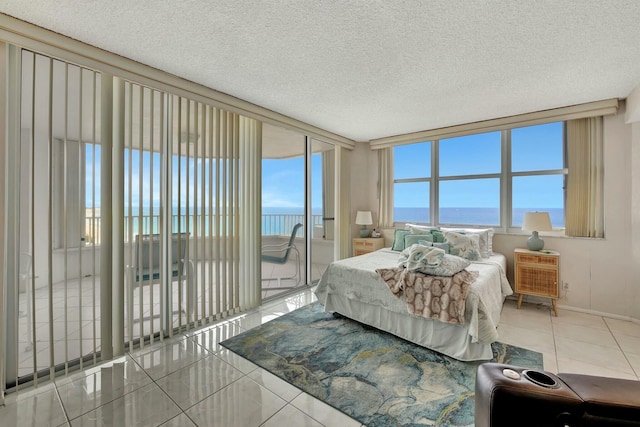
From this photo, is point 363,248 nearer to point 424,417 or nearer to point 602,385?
point 424,417

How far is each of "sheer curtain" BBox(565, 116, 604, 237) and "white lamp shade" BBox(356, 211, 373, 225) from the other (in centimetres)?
264

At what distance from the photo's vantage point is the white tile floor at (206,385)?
1637 millimetres

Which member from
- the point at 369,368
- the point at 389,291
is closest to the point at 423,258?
the point at 389,291

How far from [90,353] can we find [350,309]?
92.6 inches

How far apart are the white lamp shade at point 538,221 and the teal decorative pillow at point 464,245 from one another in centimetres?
57

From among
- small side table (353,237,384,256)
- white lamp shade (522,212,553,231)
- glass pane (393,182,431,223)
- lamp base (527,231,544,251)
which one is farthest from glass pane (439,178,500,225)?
small side table (353,237,384,256)

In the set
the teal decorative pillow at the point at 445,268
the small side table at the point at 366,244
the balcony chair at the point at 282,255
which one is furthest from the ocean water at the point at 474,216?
the balcony chair at the point at 282,255

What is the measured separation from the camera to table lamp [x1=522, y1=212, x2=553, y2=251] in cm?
319

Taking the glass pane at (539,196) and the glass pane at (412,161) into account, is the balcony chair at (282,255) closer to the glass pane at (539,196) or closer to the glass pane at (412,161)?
the glass pane at (412,161)

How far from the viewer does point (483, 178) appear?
4.08 metres

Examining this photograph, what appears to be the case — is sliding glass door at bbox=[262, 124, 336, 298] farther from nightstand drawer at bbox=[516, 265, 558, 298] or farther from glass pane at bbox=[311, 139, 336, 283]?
nightstand drawer at bbox=[516, 265, 558, 298]

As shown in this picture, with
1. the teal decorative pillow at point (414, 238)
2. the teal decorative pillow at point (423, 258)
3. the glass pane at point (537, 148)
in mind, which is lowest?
the teal decorative pillow at point (423, 258)

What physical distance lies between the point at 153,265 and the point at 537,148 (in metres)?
4.87

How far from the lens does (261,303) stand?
3.46 metres
